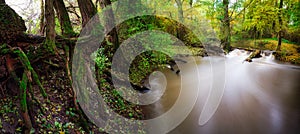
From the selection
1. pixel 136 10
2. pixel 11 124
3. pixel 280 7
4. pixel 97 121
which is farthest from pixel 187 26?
pixel 11 124

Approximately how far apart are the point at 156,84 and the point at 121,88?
86.8 inches

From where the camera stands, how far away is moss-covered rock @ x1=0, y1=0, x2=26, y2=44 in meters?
2.87

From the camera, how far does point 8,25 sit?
2.96 m

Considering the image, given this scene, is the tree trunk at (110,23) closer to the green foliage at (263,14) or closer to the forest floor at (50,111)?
the forest floor at (50,111)

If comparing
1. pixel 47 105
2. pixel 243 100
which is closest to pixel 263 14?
pixel 243 100

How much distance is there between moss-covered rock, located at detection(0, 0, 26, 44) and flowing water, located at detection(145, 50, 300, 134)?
3.22 m

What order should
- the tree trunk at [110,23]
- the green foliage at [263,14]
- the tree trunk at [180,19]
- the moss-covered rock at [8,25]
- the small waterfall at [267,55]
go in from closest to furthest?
the moss-covered rock at [8,25] < the tree trunk at [110,23] < the green foliage at [263,14] < the small waterfall at [267,55] < the tree trunk at [180,19]

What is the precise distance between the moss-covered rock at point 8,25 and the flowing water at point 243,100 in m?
3.22

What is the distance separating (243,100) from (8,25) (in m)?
6.29

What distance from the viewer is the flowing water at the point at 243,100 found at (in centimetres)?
442

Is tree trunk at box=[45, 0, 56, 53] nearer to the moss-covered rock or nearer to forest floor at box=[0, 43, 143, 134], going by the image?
forest floor at box=[0, 43, 143, 134]

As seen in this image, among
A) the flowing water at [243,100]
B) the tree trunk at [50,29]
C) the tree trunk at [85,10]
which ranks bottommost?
the flowing water at [243,100]

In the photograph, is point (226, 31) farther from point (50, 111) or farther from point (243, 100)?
point (50, 111)

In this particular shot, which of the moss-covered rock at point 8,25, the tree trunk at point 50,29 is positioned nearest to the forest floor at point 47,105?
the tree trunk at point 50,29
